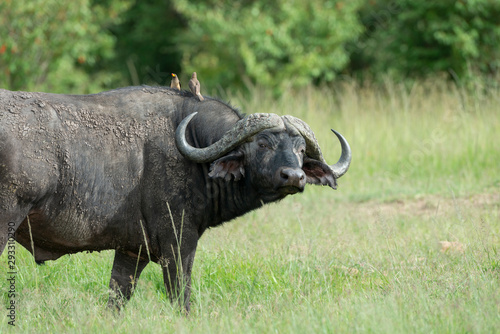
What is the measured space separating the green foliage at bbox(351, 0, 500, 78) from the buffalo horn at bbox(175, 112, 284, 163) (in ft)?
38.7

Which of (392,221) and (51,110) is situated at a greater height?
(51,110)

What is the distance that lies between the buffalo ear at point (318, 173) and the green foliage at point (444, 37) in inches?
445

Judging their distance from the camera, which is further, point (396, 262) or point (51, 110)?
point (396, 262)

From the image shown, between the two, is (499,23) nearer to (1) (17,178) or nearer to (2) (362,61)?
(2) (362,61)

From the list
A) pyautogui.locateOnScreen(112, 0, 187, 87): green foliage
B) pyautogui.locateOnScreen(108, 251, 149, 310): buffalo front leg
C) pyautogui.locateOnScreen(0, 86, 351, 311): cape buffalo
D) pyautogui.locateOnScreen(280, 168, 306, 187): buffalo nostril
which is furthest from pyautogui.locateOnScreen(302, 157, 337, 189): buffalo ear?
pyautogui.locateOnScreen(112, 0, 187, 87): green foliage

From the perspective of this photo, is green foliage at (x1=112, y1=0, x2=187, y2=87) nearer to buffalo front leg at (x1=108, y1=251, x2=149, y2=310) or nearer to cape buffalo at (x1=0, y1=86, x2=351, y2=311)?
buffalo front leg at (x1=108, y1=251, x2=149, y2=310)

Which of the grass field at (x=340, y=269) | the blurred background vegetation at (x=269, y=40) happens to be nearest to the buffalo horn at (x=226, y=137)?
the grass field at (x=340, y=269)

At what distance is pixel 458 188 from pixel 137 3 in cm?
2036

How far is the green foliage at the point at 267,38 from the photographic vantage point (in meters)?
18.3

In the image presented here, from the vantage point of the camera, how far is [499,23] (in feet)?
55.2

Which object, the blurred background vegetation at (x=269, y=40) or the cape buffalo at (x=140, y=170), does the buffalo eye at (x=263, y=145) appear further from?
the blurred background vegetation at (x=269, y=40)

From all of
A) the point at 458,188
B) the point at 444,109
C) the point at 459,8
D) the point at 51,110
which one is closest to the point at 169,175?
the point at 51,110

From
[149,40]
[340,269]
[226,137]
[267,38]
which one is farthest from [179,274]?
[149,40]

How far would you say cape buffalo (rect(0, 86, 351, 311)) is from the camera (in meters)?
4.90
